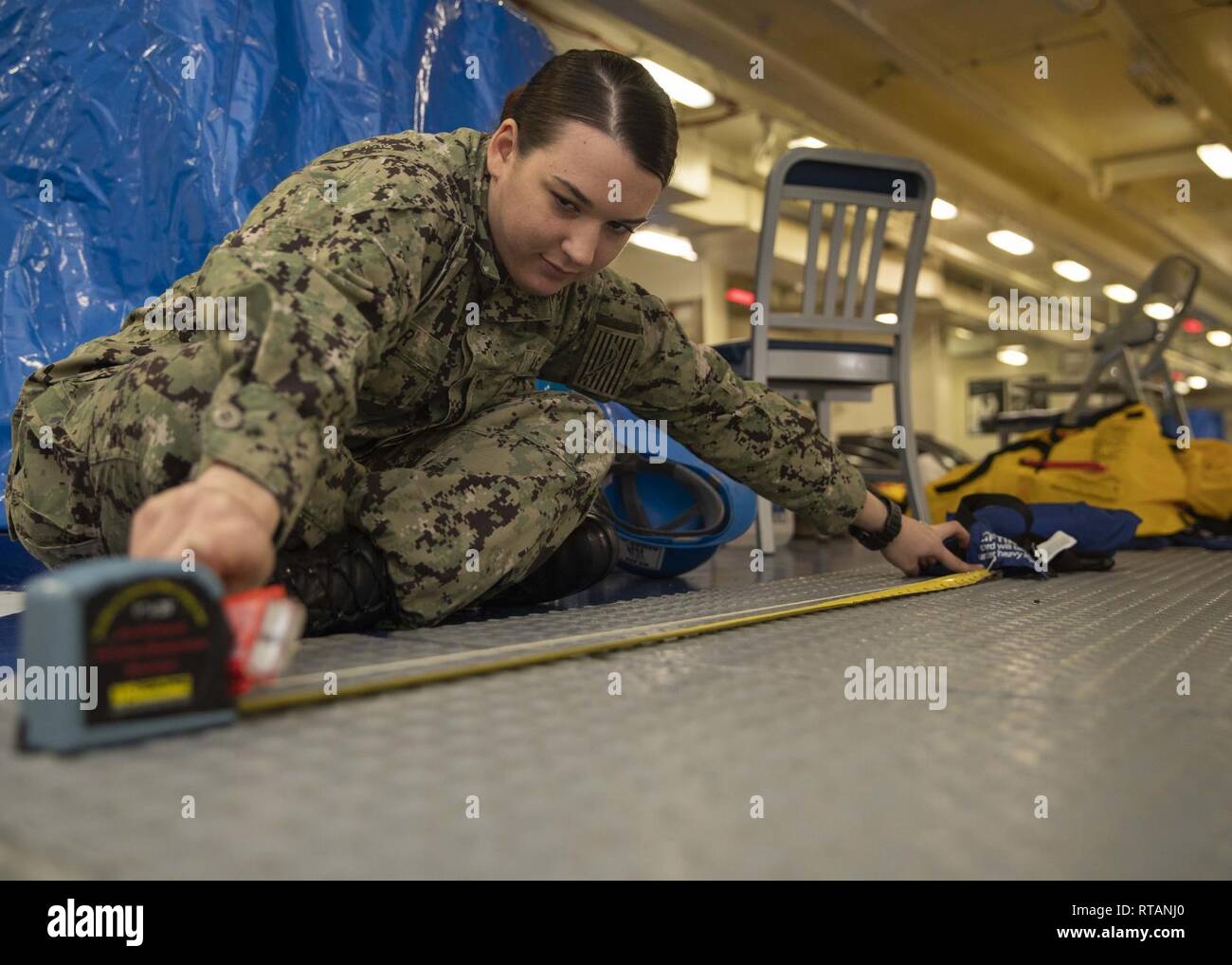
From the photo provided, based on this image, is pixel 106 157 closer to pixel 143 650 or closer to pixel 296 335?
pixel 296 335

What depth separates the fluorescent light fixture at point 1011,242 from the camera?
8906 mm

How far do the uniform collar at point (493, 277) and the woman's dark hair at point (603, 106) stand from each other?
0.26ft

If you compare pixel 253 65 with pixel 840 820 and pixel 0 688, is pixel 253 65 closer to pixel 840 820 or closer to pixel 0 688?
pixel 0 688

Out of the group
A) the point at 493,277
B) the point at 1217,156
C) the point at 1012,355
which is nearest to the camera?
the point at 493,277

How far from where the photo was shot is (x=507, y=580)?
1440 millimetres

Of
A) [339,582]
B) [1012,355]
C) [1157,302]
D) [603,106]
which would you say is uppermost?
[1012,355]

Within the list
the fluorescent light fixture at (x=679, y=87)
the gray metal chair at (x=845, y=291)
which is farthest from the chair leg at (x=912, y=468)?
the fluorescent light fixture at (x=679, y=87)

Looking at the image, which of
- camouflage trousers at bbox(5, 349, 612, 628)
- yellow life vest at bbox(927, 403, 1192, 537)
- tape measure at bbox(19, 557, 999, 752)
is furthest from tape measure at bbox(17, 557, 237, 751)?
yellow life vest at bbox(927, 403, 1192, 537)

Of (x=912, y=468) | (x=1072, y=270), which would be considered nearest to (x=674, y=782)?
(x=912, y=468)

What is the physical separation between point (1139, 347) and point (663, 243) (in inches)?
184

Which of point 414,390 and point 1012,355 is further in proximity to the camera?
point 1012,355

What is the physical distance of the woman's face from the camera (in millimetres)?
1249

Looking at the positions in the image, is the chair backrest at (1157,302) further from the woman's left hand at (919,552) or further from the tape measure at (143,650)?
the tape measure at (143,650)

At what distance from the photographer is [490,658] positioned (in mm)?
1028
